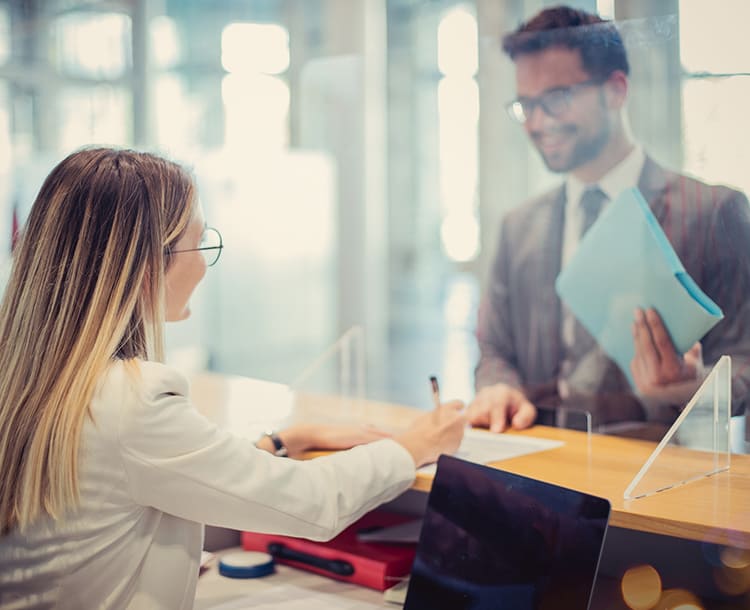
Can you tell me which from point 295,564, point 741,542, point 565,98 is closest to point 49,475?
point 295,564

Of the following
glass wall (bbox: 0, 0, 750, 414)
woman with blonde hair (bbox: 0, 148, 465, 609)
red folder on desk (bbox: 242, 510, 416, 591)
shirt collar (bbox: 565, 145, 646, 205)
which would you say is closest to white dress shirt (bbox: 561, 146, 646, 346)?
shirt collar (bbox: 565, 145, 646, 205)

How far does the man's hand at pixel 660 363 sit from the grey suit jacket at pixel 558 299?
32 millimetres

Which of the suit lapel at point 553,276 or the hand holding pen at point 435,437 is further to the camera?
the suit lapel at point 553,276

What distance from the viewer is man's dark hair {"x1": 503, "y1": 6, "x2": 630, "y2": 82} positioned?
5.24ft

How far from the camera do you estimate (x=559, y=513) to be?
1.06 metres

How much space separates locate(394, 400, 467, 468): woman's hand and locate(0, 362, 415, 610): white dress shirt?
228 millimetres

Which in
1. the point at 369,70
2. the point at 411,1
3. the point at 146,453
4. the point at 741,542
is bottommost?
the point at 741,542

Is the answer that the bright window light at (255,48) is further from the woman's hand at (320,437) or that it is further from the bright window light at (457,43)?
the woman's hand at (320,437)

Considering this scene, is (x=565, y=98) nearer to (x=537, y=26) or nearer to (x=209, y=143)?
(x=537, y=26)

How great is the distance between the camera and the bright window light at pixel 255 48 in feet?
14.9

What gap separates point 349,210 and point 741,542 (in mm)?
3098

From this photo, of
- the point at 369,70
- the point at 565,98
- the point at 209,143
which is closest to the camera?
the point at 565,98

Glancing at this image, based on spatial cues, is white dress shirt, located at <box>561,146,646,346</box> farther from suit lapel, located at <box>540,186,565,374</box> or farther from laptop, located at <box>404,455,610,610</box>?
laptop, located at <box>404,455,610,610</box>

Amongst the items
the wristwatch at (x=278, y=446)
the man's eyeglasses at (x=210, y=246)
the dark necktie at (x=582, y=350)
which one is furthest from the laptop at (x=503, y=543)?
the dark necktie at (x=582, y=350)
